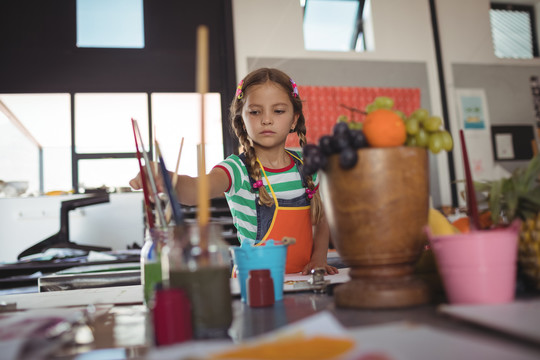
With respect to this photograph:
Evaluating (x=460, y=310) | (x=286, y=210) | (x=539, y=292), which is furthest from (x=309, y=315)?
(x=286, y=210)

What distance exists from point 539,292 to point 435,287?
149 millimetres

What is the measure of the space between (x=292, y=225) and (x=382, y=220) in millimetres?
1011

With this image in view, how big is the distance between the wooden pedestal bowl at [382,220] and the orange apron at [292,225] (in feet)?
3.03

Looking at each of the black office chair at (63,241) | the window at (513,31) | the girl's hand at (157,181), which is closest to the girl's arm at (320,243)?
the girl's hand at (157,181)

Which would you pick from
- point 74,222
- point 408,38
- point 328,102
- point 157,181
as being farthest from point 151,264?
point 408,38

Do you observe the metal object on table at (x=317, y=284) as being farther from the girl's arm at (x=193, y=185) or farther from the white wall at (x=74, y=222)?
the white wall at (x=74, y=222)

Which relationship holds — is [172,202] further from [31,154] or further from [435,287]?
[31,154]

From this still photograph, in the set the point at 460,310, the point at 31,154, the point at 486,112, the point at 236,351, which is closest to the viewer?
the point at 236,351

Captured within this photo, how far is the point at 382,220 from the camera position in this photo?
645 mm

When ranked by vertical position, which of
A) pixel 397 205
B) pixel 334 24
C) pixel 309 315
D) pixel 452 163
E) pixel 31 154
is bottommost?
pixel 309 315

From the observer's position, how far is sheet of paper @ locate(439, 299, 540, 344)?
1.35ft

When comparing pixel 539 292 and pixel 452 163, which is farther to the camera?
pixel 452 163

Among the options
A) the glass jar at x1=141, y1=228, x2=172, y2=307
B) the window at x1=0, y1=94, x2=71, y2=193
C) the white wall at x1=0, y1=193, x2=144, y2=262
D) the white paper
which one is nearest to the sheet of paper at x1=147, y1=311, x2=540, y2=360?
the glass jar at x1=141, y1=228, x2=172, y2=307

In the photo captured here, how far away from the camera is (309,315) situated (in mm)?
625
